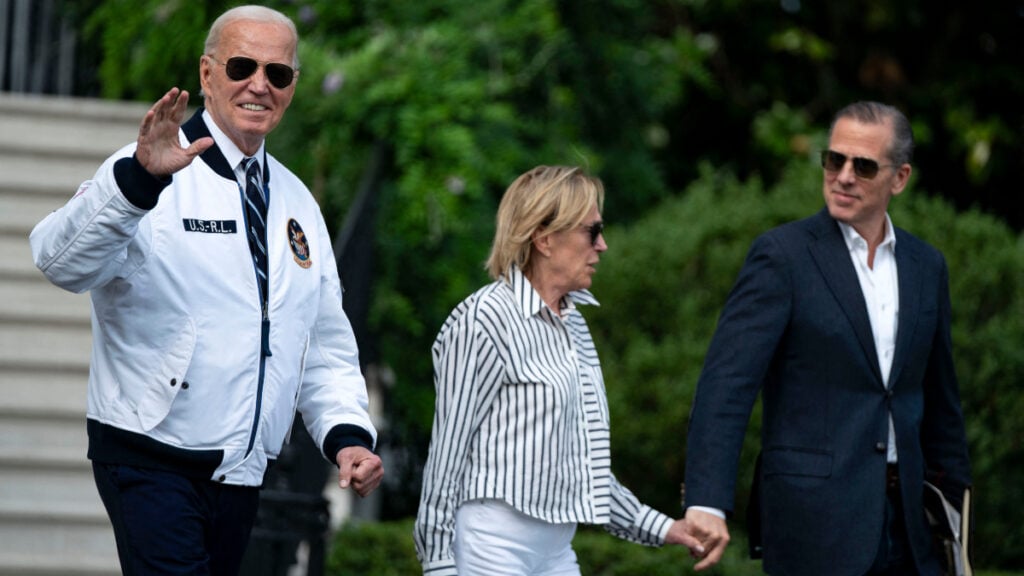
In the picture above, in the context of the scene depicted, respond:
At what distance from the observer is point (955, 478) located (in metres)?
4.84

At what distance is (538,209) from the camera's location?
431cm

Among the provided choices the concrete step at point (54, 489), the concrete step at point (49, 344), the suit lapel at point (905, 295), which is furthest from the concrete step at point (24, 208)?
the suit lapel at point (905, 295)

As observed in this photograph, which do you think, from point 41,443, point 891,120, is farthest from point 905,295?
point 41,443

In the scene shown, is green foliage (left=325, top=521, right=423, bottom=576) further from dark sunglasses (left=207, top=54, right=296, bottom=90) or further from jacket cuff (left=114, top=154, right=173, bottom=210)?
jacket cuff (left=114, top=154, right=173, bottom=210)

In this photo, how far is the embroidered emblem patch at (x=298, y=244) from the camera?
12.5ft

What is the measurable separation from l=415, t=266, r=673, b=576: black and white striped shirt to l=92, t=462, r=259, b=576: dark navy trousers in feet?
2.08

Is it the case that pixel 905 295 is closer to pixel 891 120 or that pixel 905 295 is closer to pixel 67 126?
pixel 891 120

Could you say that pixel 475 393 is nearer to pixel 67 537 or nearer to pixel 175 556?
pixel 175 556

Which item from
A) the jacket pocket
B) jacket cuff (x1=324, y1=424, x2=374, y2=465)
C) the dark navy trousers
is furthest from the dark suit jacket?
the jacket pocket

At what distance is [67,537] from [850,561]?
10.7ft

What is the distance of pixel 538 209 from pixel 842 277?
938 millimetres

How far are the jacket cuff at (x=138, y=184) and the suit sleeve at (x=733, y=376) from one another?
6.10ft

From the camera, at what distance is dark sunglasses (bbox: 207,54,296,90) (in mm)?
3754

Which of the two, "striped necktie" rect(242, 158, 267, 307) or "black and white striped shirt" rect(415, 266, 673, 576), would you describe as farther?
"black and white striped shirt" rect(415, 266, 673, 576)
